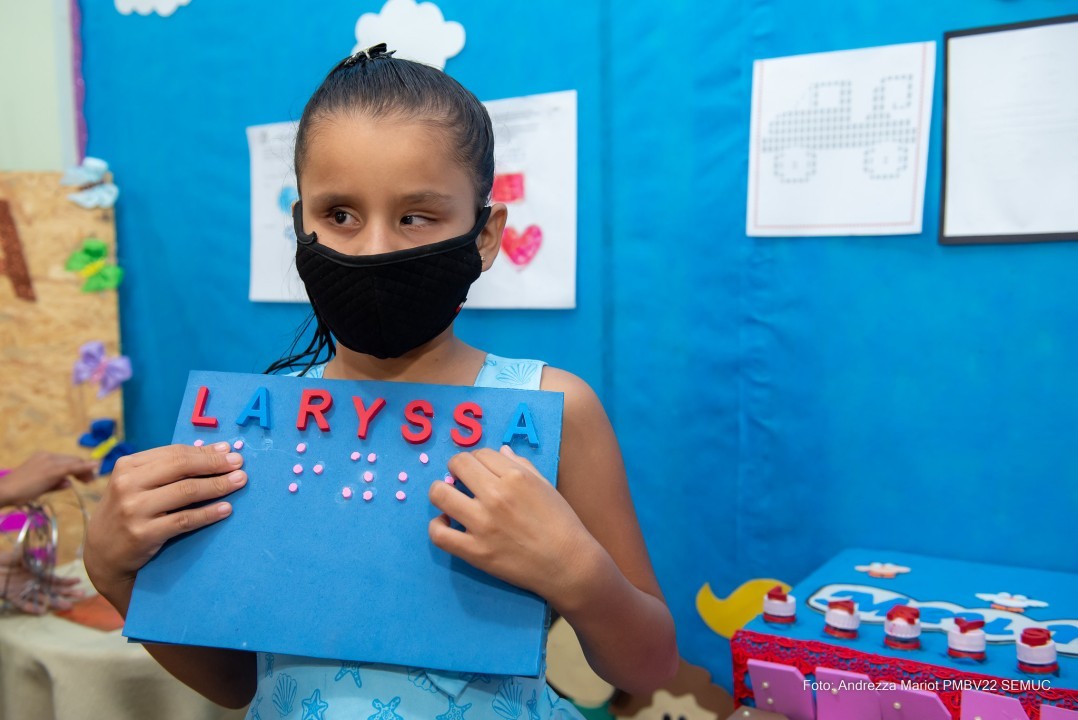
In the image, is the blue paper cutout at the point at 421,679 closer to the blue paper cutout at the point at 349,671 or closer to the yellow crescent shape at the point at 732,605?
the blue paper cutout at the point at 349,671

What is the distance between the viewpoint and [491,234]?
1.07 metres

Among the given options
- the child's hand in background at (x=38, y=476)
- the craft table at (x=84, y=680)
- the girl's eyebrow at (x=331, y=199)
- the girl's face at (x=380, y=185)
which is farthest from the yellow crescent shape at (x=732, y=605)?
the child's hand in background at (x=38, y=476)

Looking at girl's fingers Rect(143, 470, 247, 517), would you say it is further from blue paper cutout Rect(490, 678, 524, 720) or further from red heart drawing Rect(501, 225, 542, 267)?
red heart drawing Rect(501, 225, 542, 267)

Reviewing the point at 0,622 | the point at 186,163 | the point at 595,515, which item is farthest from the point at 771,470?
the point at 186,163

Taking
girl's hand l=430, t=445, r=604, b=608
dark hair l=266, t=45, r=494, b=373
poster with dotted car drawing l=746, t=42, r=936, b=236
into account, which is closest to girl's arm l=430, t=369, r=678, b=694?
girl's hand l=430, t=445, r=604, b=608

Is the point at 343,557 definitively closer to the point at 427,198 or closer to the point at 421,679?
the point at 421,679

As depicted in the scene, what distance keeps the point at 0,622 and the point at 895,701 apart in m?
1.55

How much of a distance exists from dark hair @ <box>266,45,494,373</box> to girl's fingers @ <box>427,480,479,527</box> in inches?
15.1

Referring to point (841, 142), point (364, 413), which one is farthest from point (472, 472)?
point (841, 142)

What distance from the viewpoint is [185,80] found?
2.35 m

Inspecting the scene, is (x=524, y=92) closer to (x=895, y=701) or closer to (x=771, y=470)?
(x=771, y=470)

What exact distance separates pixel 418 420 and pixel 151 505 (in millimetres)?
282

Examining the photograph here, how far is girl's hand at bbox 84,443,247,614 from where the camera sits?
34.2 inches

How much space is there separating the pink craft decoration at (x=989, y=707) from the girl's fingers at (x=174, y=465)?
0.84m
